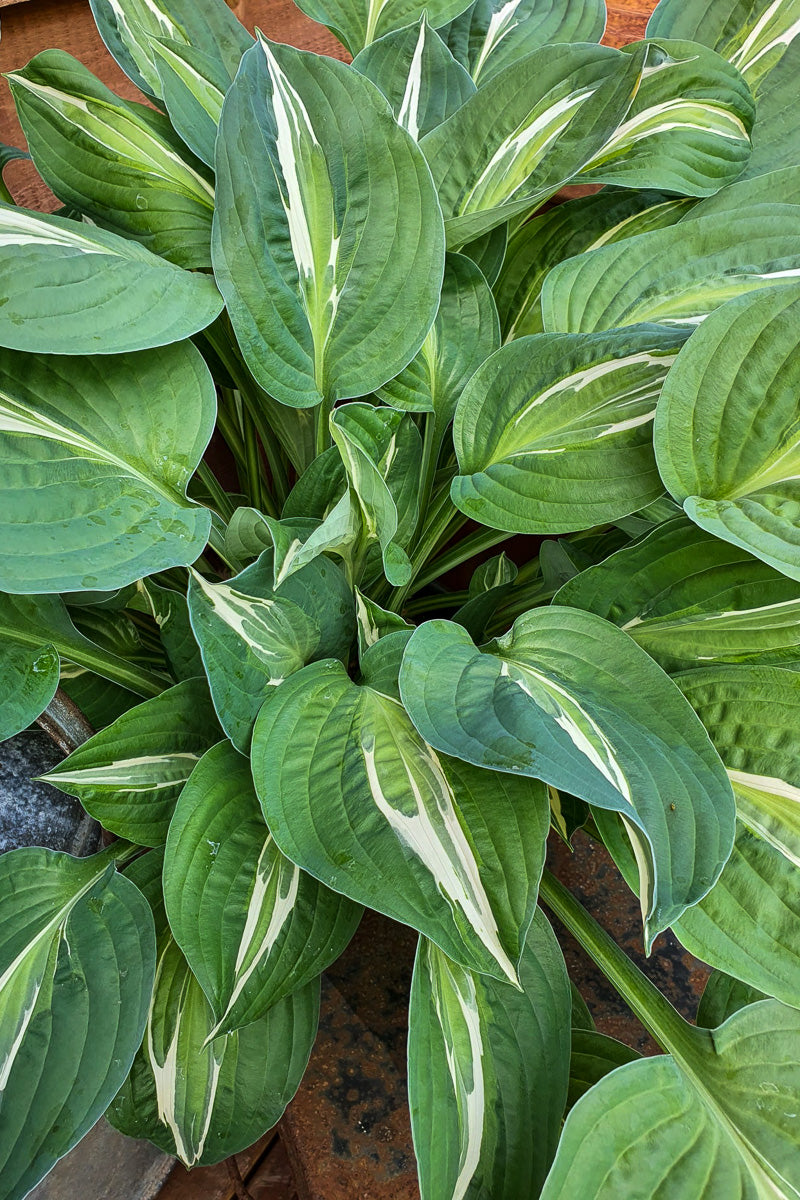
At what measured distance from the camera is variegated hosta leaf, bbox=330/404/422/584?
2.01ft

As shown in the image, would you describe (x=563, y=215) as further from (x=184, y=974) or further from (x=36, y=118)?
(x=184, y=974)

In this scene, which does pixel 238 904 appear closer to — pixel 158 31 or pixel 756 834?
pixel 756 834

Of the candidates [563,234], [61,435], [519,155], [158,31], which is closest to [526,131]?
[519,155]

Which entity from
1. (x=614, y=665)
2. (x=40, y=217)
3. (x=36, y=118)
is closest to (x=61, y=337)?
(x=40, y=217)

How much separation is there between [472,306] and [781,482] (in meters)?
0.36

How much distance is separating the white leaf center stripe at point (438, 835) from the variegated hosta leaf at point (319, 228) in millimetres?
338

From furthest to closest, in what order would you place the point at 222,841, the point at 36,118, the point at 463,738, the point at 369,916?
the point at 369,916 → the point at 36,118 → the point at 222,841 → the point at 463,738

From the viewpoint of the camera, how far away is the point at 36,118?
765mm

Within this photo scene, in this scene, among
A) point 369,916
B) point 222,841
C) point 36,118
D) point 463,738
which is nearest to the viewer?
point 463,738

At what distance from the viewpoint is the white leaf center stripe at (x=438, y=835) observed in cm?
53

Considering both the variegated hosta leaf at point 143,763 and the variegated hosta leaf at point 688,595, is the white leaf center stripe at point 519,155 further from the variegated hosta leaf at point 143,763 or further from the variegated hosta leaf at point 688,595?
the variegated hosta leaf at point 143,763

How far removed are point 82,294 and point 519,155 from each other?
461mm

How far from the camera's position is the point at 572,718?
54cm

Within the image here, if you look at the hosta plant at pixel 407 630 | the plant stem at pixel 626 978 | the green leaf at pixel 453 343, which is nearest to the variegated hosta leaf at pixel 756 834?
the hosta plant at pixel 407 630
